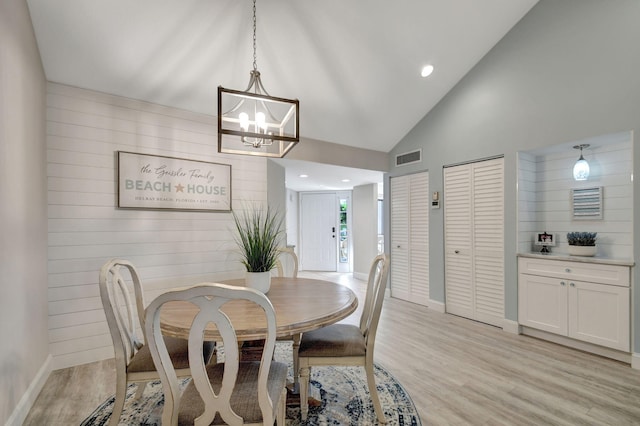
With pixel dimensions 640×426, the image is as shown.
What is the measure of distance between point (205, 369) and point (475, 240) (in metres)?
3.56

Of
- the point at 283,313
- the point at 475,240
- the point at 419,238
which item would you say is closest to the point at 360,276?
the point at 419,238

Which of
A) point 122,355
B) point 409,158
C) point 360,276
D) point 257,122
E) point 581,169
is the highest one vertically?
point 409,158

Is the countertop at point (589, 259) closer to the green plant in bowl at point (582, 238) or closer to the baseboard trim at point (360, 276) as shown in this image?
the green plant in bowl at point (582, 238)

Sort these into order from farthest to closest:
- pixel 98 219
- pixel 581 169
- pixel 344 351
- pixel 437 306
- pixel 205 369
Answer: pixel 437 306, pixel 581 169, pixel 98 219, pixel 344 351, pixel 205 369

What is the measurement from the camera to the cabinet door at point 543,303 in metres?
3.00

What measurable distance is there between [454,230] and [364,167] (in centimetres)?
161

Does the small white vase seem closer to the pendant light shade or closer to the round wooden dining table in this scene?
the round wooden dining table

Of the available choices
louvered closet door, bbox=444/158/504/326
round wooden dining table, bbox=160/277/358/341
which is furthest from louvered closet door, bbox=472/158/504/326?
round wooden dining table, bbox=160/277/358/341

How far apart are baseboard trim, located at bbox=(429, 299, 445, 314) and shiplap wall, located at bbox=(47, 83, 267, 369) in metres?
3.05

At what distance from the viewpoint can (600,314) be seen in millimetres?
2748

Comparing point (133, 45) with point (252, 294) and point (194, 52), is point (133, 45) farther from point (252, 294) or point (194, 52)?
point (252, 294)

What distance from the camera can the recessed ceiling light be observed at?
140 inches

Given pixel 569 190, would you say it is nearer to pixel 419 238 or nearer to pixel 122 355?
pixel 419 238

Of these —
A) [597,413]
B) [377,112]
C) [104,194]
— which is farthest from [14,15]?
[597,413]
